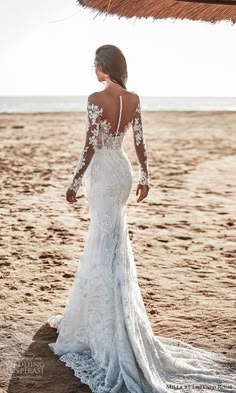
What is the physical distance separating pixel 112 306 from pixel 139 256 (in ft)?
9.65

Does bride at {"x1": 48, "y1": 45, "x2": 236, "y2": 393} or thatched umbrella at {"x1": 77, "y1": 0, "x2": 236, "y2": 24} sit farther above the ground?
thatched umbrella at {"x1": 77, "y1": 0, "x2": 236, "y2": 24}

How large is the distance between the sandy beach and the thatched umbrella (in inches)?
97.4

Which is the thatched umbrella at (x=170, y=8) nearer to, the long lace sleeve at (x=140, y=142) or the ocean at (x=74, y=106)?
the long lace sleeve at (x=140, y=142)

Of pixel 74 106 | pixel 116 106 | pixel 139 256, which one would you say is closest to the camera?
pixel 116 106

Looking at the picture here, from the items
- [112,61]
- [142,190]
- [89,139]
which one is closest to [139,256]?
[142,190]

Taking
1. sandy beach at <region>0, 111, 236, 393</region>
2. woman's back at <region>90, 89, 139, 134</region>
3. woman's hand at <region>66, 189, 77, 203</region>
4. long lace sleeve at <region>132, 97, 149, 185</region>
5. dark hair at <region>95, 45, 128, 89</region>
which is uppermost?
dark hair at <region>95, 45, 128, 89</region>

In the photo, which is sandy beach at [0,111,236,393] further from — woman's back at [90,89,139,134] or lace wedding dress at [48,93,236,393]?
woman's back at [90,89,139,134]

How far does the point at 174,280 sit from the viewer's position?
5.97 metres

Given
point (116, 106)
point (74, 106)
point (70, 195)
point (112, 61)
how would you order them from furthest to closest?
1. point (74, 106)
2. point (70, 195)
3. point (116, 106)
4. point (112, 61)

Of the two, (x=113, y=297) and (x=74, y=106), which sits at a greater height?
(x=74, y=106)

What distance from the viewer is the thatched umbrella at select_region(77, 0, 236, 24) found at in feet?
13.1

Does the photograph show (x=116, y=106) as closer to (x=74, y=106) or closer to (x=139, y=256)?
(x=139, y=256)

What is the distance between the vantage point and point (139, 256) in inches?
268

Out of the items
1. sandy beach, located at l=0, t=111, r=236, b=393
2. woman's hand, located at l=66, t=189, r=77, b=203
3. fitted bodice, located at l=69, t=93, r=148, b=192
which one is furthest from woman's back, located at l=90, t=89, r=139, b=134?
sandy beach, located at l=0, t=111, r=236, b=393
